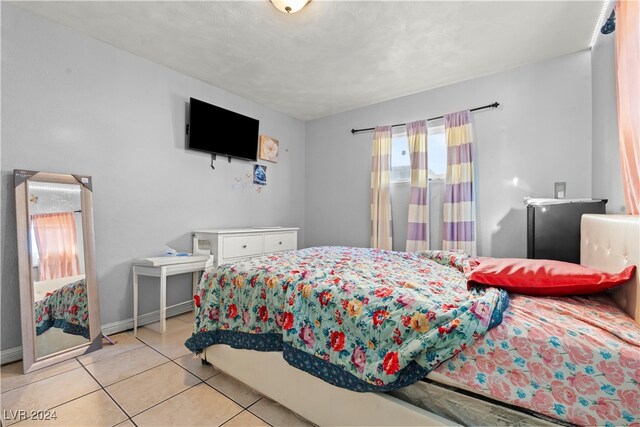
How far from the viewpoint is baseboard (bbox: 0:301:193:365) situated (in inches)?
78.0

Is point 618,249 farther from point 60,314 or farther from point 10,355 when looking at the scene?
point 10,355

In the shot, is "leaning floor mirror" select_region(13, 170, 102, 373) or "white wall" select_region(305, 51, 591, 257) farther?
"white wall" select_region(305, 51, 591, 257)

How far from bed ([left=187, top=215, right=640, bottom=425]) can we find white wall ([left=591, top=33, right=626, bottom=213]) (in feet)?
2.81

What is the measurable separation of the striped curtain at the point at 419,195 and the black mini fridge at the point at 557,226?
1.10 m

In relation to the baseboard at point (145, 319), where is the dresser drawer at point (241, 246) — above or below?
above

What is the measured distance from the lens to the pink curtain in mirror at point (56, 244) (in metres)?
2.08

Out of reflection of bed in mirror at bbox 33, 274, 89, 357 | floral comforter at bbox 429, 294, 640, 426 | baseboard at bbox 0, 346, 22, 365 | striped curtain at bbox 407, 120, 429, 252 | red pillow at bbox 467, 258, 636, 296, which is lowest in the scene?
baseboard at bbox 0, 346, 22, 365

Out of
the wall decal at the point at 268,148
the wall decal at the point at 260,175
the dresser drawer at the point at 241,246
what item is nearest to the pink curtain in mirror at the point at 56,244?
the dresser drawer at the point at 241,246

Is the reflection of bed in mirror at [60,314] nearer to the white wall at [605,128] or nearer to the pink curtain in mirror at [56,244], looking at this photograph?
the pink curtain in mirror at [56,244]

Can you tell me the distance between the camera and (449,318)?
3.25 ft

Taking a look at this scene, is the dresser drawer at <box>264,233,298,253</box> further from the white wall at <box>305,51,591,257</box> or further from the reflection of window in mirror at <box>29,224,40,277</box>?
the reflection of window in mirror at <box>29,224,40,277</box>

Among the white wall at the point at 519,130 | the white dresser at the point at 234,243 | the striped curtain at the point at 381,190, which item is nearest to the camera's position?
the white wall at the point at 519,130

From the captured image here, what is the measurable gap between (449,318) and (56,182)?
286 cm

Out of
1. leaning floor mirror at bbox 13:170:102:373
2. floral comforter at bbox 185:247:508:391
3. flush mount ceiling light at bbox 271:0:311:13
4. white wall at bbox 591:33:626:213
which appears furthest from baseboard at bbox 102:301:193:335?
white wall at bbox 591:33:626:213
